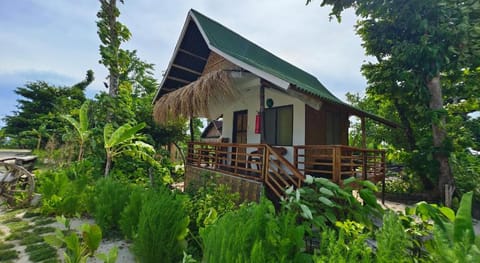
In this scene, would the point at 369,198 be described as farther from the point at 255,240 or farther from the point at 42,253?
the point at 42,253

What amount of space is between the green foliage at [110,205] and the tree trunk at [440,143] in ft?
30.6

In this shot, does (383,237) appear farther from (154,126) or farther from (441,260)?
(154,126)

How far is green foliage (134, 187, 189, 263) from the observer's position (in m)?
2.87

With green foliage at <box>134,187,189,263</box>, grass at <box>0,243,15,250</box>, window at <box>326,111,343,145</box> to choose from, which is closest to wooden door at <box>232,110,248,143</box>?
window at <box>326,111,343,145</box>

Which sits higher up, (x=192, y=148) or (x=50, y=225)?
(x=192, y=148)

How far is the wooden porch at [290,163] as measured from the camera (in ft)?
15.9

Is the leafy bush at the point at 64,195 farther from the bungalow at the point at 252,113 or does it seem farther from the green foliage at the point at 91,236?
the bungalow at the point at 252,113

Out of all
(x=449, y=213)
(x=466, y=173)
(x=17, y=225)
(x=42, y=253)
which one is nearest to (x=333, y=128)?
(x=466, y=173)

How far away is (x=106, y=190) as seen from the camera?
4215 mm

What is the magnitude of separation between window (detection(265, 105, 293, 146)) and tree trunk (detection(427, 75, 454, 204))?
15.2 ft

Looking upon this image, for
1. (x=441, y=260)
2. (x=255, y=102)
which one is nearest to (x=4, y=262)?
(x=441, y=260)

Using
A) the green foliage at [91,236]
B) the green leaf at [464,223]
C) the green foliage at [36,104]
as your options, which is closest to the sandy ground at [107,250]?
the green foliage at [91,236]

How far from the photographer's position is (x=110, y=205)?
4.17 m

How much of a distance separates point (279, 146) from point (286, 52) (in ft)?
30.2
